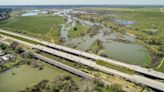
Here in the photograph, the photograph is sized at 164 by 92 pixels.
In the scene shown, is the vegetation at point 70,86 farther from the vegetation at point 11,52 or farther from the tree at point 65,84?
the vegetation at point 11,52

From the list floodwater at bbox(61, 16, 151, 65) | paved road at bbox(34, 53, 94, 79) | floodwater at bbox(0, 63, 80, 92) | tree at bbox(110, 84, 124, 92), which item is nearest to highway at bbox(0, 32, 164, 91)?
paved road at bbox(34, 53, 94, 79)

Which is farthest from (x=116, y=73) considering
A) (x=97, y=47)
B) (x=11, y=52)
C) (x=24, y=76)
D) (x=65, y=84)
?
(x=11, y=52)

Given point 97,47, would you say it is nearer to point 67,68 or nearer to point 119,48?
point 119,48

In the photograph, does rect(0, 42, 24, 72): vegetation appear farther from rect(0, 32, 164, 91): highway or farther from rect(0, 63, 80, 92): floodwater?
rect(0, 32, 164, 91): highway

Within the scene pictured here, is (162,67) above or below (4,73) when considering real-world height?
above

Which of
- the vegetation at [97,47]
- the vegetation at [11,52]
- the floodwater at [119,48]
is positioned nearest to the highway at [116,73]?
the vegetation at [97,47]

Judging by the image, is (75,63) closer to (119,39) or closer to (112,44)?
(112,44)

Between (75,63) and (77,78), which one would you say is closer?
(77,78)

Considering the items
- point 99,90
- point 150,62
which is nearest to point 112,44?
point 150,62
